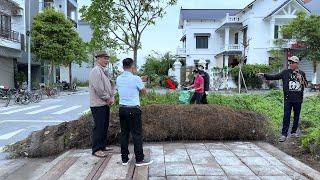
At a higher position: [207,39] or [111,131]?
[207,39]

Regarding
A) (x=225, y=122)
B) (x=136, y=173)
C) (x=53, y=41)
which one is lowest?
(x=136, y=173)

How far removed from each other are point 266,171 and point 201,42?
41795 millimetres

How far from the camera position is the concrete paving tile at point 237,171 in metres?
5.88

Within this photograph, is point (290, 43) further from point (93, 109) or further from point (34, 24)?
point (93, 109)

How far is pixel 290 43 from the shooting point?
3603 centimetres

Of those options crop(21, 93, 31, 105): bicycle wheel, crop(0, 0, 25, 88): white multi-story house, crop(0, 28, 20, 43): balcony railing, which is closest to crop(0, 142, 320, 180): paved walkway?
crop(21, 93, 31, 105): bicycle wheel

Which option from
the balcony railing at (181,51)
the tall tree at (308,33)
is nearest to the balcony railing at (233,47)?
the balcony railing at (181,51)

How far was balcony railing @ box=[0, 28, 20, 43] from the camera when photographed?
1163 inches

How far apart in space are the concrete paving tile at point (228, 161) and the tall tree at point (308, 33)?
972 inches

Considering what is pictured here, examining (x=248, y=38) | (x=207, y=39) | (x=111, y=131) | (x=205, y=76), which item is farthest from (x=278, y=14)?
(x=111, y=131)

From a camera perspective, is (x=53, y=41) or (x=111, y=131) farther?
(x=53, y=41)

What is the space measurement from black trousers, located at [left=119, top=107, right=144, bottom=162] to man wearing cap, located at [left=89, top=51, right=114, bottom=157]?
73 centimetres

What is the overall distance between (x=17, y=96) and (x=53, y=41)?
36.4 feet

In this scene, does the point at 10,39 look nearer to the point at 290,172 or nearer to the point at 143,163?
the point at 143,163
